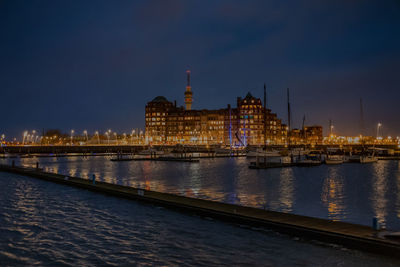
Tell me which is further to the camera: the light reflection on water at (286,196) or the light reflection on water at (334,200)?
the light reflection on water at (286,196)

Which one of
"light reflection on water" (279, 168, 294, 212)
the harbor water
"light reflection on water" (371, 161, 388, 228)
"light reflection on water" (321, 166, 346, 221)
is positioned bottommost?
"light reflection on water" (371, 161, 388, 228)

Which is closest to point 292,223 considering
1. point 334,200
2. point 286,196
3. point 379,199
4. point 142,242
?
point 142,242

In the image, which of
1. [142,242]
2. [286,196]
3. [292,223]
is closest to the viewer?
[142,242]

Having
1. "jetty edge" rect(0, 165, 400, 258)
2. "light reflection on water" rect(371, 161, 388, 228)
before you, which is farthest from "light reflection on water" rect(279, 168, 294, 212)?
"jetty edge" rect(0, 165, 400, 258)

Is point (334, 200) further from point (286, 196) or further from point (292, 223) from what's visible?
point (292, 223)

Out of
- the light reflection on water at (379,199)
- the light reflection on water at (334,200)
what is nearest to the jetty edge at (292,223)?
the light reflection on water at (334,200)

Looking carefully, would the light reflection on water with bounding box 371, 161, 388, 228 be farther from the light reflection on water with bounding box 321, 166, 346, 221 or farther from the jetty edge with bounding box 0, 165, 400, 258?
the jetty edge with bounding box 0, 165, 400, 258

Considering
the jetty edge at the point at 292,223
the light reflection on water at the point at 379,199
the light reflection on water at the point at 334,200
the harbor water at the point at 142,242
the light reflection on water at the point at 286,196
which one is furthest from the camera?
the light reflection on water at the point at 286,196

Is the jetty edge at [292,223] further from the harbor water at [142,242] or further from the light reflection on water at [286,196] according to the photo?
the light reflection on water at [286,196]

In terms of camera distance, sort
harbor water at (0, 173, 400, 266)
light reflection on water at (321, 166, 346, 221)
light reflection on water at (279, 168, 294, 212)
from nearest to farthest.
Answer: harbor water at (0, 173, 400, 266) → light reflection on water at (321, 166, 346, 221) → light reflection on water at (279, 168, 294, 212)

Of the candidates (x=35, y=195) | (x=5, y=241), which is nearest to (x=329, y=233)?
(x=5, y=241)

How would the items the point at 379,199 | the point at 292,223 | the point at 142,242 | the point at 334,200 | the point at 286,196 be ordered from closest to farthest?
the point at 142,242 → the point at 292,223 → the point at 334,200 → the point at 379,199 → the point at 286,196

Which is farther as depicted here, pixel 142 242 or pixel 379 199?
pixel 379 199

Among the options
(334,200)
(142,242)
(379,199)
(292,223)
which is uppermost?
(292,223)
